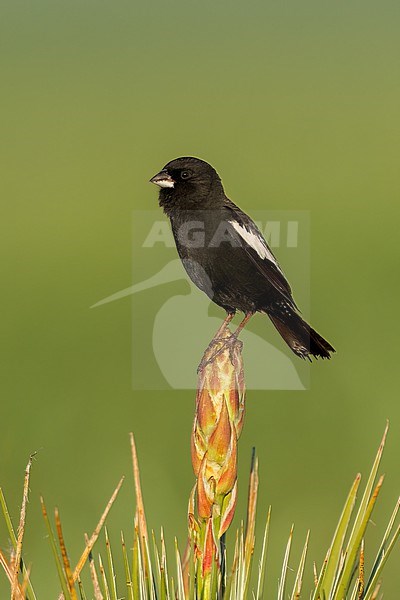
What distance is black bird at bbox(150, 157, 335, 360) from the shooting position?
2795mm

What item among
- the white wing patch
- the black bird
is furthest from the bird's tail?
the white wing patch

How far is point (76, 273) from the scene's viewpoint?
9.96 metres

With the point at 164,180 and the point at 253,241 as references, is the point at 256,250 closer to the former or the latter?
the point at 253,241

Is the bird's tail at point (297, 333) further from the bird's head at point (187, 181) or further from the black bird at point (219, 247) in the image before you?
the bird's head at point (187, 181)

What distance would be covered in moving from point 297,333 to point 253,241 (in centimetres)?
35

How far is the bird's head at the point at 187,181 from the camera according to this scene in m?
2.88

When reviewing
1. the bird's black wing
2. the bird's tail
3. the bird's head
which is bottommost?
the bird's tail

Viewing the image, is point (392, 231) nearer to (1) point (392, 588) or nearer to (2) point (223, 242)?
(1) point (392, 588)

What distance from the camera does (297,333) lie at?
2.62 metres

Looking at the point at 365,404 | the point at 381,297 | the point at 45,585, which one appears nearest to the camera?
the point at 45,585

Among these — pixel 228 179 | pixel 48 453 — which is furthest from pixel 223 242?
pixel 228 179

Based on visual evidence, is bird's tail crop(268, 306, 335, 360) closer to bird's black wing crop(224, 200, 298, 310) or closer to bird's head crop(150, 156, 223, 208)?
bird's black wing crop(224, 200, 298, 310)

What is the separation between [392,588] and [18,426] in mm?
2594

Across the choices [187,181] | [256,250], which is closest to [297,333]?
[256,250]
